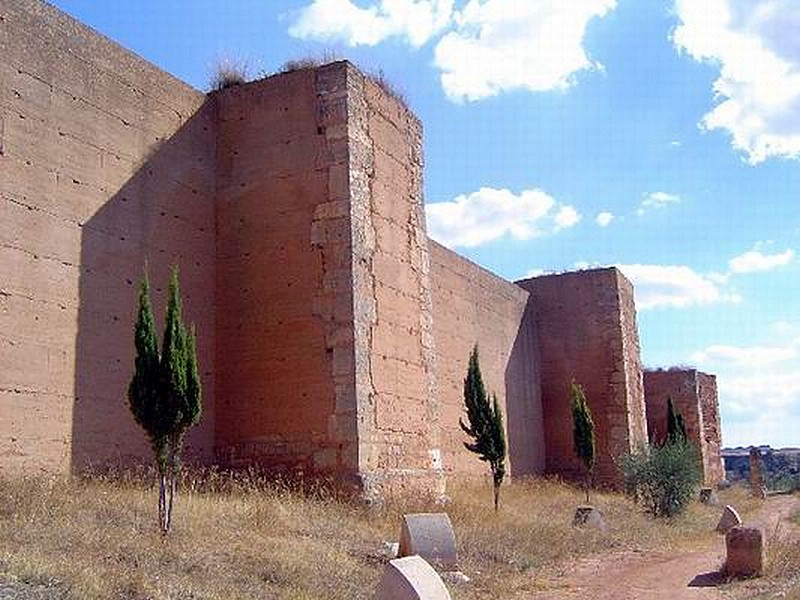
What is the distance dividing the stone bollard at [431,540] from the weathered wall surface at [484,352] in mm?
8480

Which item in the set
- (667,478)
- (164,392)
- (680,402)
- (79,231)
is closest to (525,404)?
(667,478)

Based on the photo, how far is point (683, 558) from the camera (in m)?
12.7

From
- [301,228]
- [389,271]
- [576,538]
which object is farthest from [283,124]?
[576,538]

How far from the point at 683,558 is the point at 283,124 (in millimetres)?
8127

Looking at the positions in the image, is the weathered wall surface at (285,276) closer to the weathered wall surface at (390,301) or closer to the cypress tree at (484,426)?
the weathered wall surface at (390,301)

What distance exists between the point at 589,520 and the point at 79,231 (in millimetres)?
8886

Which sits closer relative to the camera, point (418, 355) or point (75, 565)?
point (75, 565)

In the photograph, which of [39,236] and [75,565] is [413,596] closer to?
[75,565]

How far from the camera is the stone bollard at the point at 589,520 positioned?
49.1 feet

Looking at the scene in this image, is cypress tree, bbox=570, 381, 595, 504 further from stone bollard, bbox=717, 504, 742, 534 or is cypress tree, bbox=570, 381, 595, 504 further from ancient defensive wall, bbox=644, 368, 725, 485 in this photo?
ancient defensive wall, bbox=644, 368, 725, 485

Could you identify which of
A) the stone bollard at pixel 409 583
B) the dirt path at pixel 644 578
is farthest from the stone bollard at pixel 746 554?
the stone bollard at pixel 409 583

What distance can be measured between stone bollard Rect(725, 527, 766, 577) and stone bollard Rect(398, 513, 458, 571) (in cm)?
314

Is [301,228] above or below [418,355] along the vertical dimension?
above

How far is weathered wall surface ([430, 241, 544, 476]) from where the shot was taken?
63.3 feet
